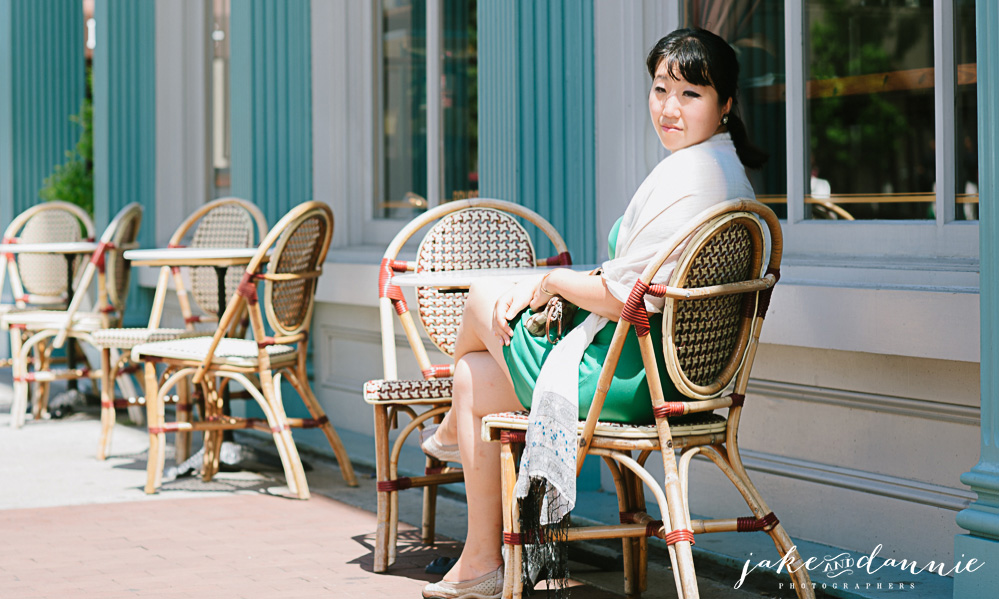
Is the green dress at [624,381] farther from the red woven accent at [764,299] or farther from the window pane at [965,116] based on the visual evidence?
the window pane at [965,116]

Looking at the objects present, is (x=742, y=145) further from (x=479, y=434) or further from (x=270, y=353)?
(x=270, y=353)

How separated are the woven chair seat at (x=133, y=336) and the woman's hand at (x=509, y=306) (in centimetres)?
247

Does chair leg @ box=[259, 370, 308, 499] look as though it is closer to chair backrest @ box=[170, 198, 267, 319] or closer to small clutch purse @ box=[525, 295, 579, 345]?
chair backrest @ box=[170, 198, 267, 319]

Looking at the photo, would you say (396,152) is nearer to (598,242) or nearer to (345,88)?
(345,88)

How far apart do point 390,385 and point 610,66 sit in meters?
1.37

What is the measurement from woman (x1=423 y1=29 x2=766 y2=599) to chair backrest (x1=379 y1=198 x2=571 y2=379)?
625 millimetres

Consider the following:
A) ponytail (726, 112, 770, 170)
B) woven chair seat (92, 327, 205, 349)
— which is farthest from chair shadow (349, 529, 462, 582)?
woven chair seat (92, 327, 205, 349)

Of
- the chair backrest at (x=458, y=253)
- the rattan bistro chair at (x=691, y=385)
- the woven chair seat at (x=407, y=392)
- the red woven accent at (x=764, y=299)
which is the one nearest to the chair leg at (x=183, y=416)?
the chair backrest at (x=458, y=253)

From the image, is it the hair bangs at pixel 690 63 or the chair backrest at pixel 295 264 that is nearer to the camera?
the hair bangs at pixel 690 63

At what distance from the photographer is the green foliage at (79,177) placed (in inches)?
331

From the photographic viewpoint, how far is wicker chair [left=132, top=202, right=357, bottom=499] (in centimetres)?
429

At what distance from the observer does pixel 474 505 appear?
3031mm

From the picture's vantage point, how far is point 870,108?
13.6 ft

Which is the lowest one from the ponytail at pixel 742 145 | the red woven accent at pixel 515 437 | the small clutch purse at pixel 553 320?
the red woven accent at pixel 515 437
